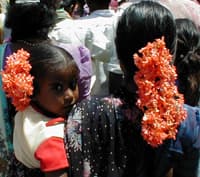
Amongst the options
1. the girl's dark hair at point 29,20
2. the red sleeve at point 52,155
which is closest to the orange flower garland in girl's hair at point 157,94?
the red sleeve at point 52,155

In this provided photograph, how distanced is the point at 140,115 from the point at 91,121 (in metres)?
0.16

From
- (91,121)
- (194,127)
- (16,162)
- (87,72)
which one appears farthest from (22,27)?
(194,127)

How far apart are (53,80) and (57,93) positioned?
5cm

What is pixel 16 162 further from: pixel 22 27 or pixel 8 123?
pixel 22 27

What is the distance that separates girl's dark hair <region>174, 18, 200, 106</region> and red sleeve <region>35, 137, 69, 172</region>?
947mm

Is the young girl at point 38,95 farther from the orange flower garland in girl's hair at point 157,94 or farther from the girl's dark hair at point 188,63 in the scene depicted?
the girl's dark hair at point 188,63

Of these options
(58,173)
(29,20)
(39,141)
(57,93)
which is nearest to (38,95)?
(57,93)

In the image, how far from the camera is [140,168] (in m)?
1.61

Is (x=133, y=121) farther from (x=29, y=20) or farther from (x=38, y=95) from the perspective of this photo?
(x=29, y=20)

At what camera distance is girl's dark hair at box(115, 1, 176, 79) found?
1581 mm

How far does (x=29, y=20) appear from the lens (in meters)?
2.39

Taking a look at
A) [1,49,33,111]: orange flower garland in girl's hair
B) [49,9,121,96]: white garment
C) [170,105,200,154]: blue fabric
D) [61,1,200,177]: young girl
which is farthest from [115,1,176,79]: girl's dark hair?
[49,9,121,96]: white garment

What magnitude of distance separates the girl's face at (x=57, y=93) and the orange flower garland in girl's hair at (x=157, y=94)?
1.07 ft

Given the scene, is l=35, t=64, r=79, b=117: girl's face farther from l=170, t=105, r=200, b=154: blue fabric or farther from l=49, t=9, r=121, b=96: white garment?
l=49, t=9, r=121, b=96: white garment
